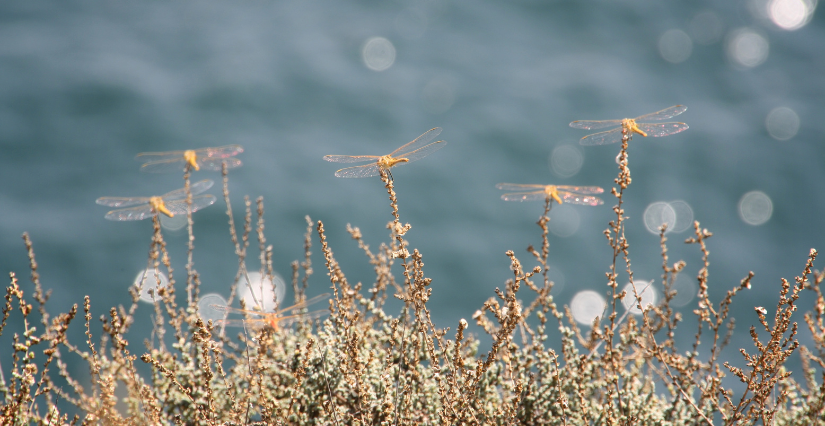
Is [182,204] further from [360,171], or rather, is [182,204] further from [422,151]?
[422,151]

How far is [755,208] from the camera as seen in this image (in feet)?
26.0

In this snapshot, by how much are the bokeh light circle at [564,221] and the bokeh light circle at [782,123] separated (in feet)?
11.4

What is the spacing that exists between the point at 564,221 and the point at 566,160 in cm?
92

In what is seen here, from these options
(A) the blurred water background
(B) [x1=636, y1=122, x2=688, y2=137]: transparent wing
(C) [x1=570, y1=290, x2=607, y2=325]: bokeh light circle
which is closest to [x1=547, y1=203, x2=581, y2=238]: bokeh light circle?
(A) the blurred water background

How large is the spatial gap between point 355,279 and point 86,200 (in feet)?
12.1

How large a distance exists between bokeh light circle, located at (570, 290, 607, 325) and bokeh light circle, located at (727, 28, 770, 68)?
5042 millimetres

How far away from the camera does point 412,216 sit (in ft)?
24.8

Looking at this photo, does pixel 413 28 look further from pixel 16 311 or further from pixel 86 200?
pixel 16 311

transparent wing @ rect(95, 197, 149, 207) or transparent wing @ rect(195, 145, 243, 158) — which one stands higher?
transparent wing @ rect(195, 145, 243, 158)

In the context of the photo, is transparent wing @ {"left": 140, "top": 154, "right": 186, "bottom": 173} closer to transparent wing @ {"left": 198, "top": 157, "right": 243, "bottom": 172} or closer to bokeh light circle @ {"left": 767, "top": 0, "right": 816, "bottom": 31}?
transparent wing @ {"left": 198, "top": 157, "right": 243, "bottom": 172}

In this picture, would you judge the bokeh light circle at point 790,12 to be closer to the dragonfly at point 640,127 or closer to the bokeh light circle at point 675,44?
the bokeh light circle at point 675,44

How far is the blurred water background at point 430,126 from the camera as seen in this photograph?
7.16 m

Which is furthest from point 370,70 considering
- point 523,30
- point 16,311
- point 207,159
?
point 16,311

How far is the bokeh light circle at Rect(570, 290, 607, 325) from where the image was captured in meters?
6.92
